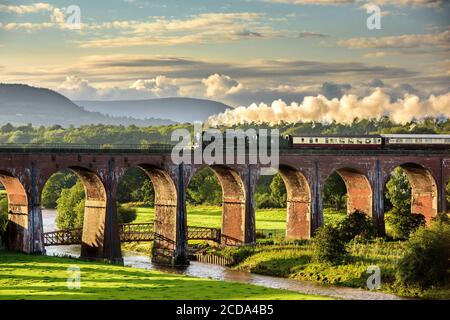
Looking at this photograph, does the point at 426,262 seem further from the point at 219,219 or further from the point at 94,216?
the point at 219,219

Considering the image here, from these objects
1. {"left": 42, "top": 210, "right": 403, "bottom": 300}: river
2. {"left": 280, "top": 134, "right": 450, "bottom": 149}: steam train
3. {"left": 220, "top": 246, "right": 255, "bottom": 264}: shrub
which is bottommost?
{"left": 42, "top": 210, "right": 403, "bottom": 300}: river

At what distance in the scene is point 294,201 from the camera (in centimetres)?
8550

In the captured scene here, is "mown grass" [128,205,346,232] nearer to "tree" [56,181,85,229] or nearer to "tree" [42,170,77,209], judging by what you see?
"tree" [56,181,85,229]

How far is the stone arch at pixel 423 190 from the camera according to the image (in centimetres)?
9025

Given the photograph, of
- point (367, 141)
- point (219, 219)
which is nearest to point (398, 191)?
point (367, 141)

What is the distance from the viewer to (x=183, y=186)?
77.3 meters

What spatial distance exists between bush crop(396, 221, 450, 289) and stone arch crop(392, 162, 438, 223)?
93.6 ft

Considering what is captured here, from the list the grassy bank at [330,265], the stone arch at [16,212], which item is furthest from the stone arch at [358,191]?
the stone arch at [16,212]

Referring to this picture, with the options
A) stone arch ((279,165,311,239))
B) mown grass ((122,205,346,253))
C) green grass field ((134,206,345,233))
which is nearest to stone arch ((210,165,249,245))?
stone arch ((279,165,311,239))

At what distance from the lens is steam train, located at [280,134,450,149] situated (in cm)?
8475

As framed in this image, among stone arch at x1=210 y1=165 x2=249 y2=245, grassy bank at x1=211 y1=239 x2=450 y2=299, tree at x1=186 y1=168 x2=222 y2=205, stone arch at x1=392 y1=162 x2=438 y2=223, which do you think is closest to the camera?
grassy bank at x1=211 y1=239 x2=450 y2=299

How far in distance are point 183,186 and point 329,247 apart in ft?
50.0

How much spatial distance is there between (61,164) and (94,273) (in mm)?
13298
